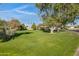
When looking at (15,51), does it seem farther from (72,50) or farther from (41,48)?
(72,50)

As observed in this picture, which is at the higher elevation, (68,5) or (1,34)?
(68,5)

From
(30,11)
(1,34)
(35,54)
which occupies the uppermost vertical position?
(30,11)

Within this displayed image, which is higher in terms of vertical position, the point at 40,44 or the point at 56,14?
the point at 56,14

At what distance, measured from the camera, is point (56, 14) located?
238 cm

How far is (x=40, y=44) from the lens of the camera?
2.34 meters

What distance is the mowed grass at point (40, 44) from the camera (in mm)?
2322

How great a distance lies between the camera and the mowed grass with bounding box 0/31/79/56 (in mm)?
2322

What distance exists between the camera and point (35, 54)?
7.61 ft

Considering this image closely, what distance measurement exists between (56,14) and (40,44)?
27 cm

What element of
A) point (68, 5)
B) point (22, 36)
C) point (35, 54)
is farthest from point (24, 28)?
point (68, 5)

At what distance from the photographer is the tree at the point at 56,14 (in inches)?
92.9

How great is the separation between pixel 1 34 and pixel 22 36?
0.17m

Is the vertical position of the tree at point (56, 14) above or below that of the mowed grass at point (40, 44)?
above

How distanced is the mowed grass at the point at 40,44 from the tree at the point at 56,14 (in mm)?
85
